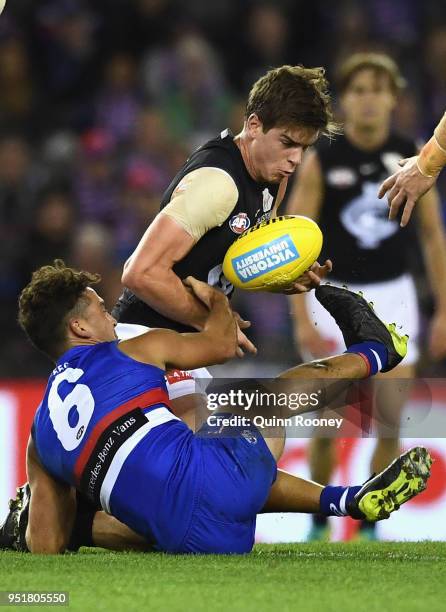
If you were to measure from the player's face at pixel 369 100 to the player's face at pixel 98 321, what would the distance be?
6.42 ft

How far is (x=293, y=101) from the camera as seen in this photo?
4543mm

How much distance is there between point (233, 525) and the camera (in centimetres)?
422

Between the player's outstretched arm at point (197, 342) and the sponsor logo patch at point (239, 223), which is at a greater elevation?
the sponsor logo patch at point (239, 223)

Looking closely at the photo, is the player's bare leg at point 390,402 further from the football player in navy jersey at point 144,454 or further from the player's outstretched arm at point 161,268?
the player's outstretched arm at point 161,268

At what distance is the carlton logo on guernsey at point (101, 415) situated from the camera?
4.15 metres

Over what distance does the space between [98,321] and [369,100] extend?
2.14m

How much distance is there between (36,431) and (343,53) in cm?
310

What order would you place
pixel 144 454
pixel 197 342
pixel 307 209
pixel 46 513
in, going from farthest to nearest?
pixel 307 209 < pixel 46 513 < pixel 197 342 < pixel 144 454

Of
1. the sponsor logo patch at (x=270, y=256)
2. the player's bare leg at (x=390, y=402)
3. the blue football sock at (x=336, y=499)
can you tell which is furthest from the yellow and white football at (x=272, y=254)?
the player's bare leg at (x=390, y=402)

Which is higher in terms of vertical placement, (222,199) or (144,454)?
(222,199)

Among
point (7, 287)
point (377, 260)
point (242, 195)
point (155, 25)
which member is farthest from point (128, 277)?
point (155, 25)

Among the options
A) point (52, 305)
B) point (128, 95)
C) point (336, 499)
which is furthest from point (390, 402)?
point (128, 95)

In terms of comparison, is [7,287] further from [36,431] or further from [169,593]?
[169,593]
